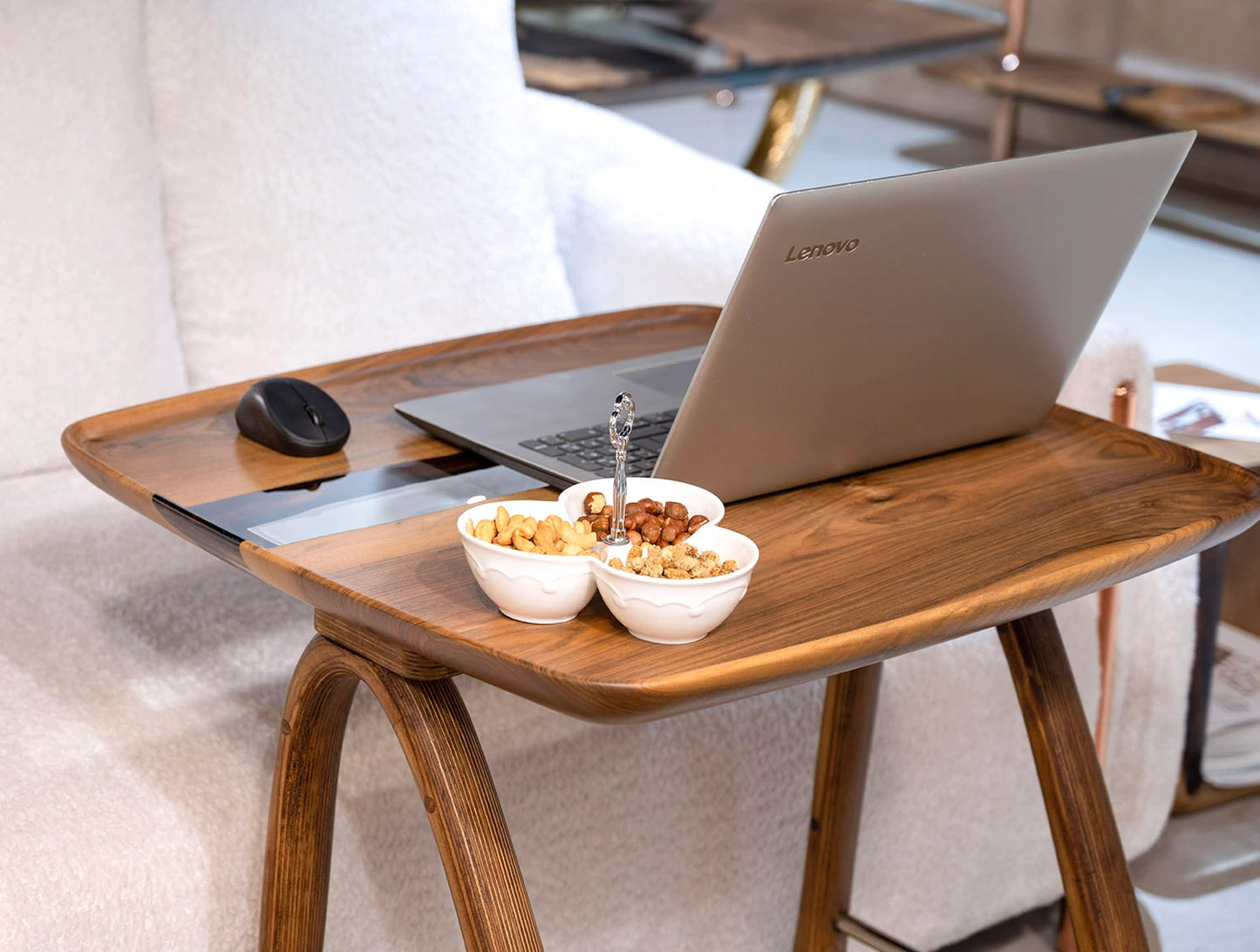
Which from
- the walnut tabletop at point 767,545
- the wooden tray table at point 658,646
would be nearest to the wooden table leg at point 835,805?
the wooden tray table at point 658,646

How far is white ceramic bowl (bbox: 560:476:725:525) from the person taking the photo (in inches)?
28.0

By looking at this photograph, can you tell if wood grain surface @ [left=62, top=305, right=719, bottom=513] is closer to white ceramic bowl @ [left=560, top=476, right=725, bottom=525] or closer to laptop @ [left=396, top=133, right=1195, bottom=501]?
laptop @ [left=396, top=133, right=1195, bottom=501]

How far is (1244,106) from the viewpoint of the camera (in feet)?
11.8

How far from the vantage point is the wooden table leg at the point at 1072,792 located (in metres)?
0.95

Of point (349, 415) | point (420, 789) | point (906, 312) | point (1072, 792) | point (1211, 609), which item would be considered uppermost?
point (906, 312)

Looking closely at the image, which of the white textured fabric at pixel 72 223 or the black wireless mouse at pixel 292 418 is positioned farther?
the white textured fabric at pixel 72 223

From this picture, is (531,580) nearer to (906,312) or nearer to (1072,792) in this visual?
(906,312)

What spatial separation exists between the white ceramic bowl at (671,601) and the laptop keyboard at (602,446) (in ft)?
0.66

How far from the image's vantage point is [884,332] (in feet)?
2.61

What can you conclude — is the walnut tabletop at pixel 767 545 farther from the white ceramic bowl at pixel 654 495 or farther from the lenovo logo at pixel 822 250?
the lenovo logo at pixel 822 250

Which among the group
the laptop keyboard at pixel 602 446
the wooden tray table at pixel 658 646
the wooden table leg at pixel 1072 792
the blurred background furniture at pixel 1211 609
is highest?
the laptop keyboard at pixel 602 446

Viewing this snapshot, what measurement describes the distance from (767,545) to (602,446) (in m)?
0.15

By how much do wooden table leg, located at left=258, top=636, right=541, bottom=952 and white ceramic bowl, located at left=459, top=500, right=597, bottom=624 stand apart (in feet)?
0.38

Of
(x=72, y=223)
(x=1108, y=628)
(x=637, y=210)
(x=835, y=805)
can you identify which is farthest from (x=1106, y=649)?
(x=72, y=223)
